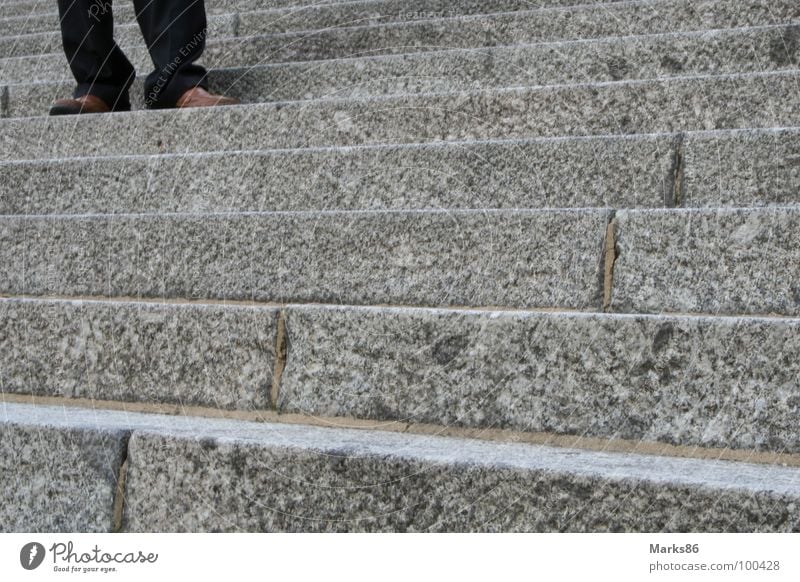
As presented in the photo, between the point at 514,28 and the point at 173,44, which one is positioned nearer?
the point at 173,44

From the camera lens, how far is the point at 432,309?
2.45 meters

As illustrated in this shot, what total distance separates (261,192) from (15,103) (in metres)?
2.23

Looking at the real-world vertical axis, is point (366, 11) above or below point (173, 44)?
below

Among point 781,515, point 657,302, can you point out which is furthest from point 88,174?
point 781,515

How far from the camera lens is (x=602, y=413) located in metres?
2.21

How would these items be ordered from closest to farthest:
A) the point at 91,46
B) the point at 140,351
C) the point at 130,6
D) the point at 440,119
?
the point at 140,351, the point at 440,119, the point at 91,46, the point at 130,6

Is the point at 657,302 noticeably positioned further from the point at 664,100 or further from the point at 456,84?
the point at 456,84

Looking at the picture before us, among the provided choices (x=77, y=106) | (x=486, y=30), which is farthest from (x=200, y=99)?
(x=486, y=30)

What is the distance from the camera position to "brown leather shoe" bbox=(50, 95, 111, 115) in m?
4.32

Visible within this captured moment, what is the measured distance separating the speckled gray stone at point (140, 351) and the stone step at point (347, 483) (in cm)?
14

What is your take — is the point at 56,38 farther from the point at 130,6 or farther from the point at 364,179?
the point at 364,179

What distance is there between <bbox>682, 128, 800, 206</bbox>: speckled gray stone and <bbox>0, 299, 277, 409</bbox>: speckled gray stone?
47.0 inches

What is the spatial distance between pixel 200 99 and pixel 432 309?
80.6 inches

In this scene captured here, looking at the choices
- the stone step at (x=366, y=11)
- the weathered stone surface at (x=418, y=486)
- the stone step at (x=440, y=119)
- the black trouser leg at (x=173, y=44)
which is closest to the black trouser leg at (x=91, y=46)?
the black trouser leg at (x=173, y=44)
